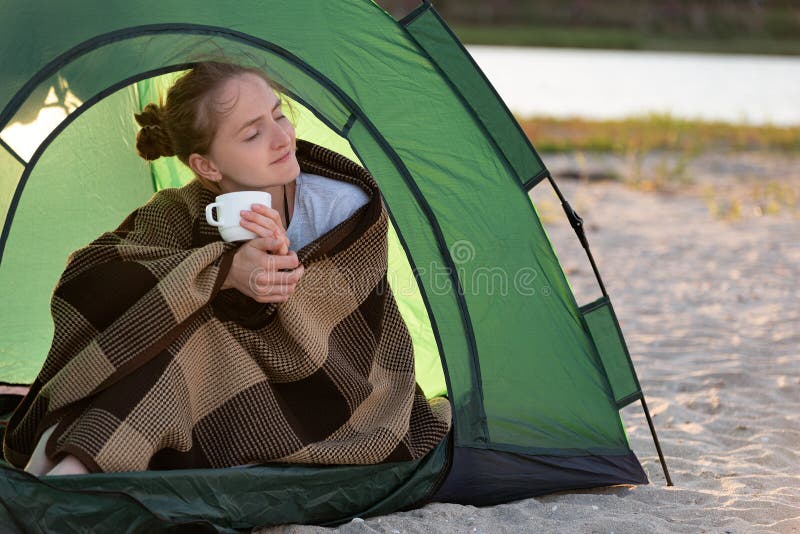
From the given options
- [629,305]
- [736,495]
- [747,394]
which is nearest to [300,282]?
[736,495]

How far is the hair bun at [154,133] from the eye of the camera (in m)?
2.51

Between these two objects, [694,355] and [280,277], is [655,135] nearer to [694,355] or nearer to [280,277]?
[694,355]

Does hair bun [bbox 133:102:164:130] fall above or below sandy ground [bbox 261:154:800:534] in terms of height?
above

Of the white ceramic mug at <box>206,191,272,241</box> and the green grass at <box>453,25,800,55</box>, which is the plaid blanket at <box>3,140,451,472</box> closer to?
the white ceramic mug at <box>206,191,272,241</box>

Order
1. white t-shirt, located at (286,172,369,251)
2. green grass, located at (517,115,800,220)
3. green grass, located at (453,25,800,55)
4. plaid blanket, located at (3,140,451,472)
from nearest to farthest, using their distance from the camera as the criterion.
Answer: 1. plaid blanket, located at (3,140,451,472)
2. white t-shirt, located at (286,172,369,251)
3. green grass, located at (517,115,800,220)
4. green grass, located at (453,25,800,55)

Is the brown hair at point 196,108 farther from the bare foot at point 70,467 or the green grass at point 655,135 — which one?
the green grass at point 655,135

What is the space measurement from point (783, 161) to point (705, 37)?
1495 centimetres

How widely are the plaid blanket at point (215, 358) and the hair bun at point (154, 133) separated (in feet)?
0.37

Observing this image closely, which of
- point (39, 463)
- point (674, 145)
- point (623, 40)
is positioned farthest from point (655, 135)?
point (623, 40)

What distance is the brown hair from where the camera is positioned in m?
2.38

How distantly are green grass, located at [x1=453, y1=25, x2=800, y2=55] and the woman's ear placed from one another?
19574 millimetres

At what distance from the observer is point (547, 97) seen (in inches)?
573

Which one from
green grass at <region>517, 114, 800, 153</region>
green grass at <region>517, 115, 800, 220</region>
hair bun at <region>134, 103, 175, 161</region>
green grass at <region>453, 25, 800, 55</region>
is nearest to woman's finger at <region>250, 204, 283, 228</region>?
hair bun at <region>134, 103, 175, 161</region>

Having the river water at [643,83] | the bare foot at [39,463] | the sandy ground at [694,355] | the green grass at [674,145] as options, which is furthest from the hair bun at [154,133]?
the river water at [643,83]
